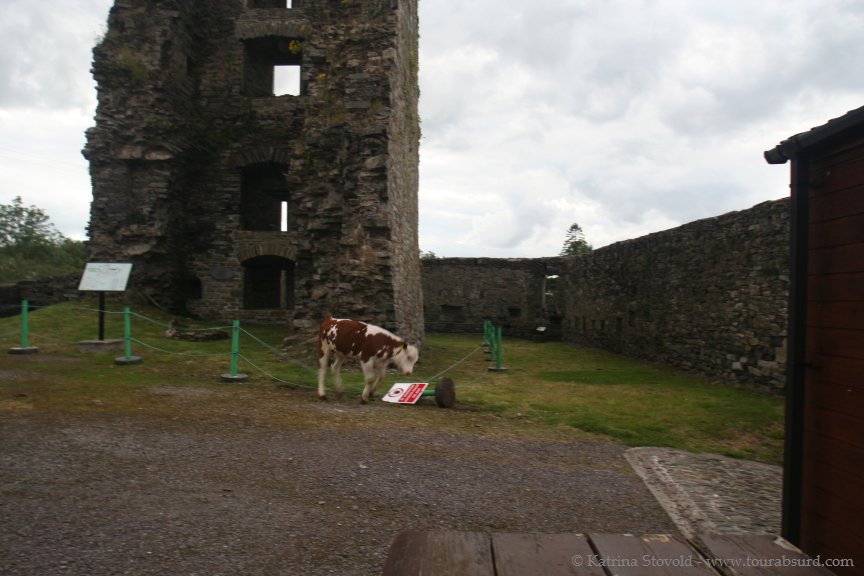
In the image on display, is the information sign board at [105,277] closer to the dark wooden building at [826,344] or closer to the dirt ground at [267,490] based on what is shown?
the dirt ground at [267,490]

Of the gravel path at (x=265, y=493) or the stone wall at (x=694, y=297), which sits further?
the stone wall at (x=694, y=297)

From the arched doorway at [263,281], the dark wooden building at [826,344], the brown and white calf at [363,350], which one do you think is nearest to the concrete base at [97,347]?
the brown and white calf at [363,350]

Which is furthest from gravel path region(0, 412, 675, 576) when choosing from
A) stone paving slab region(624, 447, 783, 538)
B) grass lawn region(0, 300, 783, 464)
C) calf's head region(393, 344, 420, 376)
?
calf's head region(393, 344, 420, 376)

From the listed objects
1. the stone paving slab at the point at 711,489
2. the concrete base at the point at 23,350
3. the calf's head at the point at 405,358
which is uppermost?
the calf's head at the point at 405,358

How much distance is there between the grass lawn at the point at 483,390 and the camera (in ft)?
21.9

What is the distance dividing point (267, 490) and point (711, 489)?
3.75 m

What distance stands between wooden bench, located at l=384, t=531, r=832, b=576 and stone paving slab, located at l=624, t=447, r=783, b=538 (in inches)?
75.2

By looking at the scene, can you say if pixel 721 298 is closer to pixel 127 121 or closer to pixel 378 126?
pixel 378 126

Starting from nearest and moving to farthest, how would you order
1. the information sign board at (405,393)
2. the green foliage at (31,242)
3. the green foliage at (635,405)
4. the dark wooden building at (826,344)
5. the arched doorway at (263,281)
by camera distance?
the dark wooden building at (826,344) → the green foliage at (635,405) → the information sign board at (405,393) → the arched doorway at (263,281) → the green foliage at (31,242)

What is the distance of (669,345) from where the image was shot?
41.5 feet

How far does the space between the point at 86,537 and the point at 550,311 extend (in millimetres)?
21034

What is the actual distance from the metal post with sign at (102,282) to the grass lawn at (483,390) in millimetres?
397

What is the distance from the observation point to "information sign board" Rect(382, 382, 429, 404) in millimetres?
8047

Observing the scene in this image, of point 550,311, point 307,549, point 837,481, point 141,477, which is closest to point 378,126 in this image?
point 141,477
